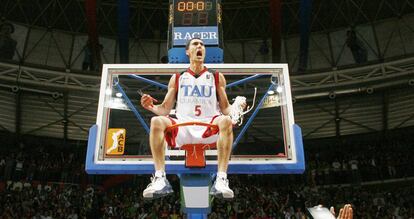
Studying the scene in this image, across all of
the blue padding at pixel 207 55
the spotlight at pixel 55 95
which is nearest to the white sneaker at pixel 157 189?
the blue padding at pixel 207 55

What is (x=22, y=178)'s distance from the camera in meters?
16.2

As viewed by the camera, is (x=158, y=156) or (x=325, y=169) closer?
(x=158, y=156)

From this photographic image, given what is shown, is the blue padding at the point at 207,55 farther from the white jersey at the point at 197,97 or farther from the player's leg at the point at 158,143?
the player's leg at the point at 158,143

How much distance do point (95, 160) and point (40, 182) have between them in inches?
482

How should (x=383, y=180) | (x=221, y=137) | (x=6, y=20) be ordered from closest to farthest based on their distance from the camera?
(x=221, y=137), (x=383, y=180), (x=6, y=20)

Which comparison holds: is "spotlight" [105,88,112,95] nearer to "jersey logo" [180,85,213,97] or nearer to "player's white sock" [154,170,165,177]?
"jersey logo" [180,85,213,97]

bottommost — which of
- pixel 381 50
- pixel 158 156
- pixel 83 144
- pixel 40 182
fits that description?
pixel 158 156

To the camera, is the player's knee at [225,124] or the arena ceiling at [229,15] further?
the arena ceiling at [229,15]

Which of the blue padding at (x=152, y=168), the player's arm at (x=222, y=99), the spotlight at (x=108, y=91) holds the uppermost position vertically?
the spotlight at (x=108, y=91)

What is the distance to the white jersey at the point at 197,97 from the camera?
4.80 metres

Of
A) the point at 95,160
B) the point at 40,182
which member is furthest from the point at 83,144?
the point at 95,160

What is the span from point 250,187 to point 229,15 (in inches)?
297

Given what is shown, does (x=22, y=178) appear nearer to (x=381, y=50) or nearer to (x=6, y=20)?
(x=6, y=20)

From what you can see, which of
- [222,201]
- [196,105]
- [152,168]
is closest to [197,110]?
[196,105]
